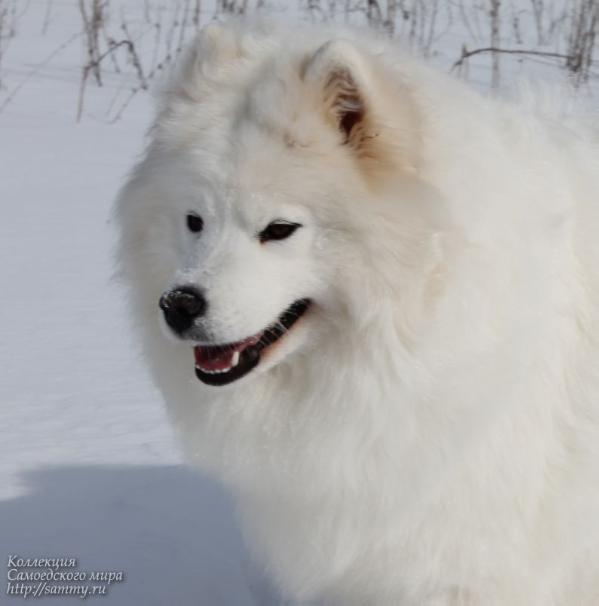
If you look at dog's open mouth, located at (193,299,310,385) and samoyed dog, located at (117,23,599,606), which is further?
dog's open mouth, located at (193,299,310,385)

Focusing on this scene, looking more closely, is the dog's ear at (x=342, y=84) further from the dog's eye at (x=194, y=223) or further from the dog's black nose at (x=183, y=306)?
the dog's black nose at (x=183, y=306)

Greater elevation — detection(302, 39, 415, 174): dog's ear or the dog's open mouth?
detection(302, 39, 415, 174): dog's ear

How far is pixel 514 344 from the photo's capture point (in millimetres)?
2611

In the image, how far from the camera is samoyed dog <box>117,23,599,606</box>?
2.52 metres

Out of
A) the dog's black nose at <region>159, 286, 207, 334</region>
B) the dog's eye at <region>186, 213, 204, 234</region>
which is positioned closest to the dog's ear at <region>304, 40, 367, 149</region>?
the dog's eye at <region>186, 213, 204, 234</region>

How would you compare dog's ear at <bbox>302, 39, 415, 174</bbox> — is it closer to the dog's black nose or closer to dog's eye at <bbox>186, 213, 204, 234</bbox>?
dog's eye at <bbox>186, 213, 204, 234</bbox>

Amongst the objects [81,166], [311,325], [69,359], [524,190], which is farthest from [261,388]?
[81,166]

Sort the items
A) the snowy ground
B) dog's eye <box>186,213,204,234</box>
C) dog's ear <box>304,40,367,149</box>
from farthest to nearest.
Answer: the snowy ground < dog's eye <box>186,213,204,234</box> < dog's ear <box>304,40,367,149</box>

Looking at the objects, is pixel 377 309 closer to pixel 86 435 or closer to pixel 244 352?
pixel 244 352

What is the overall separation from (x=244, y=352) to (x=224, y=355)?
5 centimetres

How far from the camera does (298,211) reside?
2518mm

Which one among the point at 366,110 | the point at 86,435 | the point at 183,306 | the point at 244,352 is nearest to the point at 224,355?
the point at 244,352

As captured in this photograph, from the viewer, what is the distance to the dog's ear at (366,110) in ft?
8.12

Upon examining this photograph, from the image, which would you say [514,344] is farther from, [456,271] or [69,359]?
[69,359]
